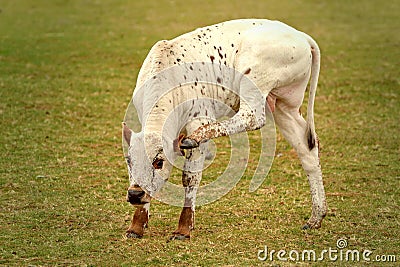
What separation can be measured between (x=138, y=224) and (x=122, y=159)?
125 inches

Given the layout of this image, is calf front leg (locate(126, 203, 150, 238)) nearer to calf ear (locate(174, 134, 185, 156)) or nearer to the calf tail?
calf ear (locate(174, 134, 185, 156))

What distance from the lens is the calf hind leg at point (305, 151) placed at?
7836mm

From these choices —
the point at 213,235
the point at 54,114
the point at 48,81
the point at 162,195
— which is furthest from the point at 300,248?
the point at 48,81

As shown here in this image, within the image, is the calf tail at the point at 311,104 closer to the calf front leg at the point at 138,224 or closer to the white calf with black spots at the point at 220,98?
the white calf with black spots at the point at 220,98

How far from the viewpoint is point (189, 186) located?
7473mm

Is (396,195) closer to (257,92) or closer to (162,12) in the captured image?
(257,92)

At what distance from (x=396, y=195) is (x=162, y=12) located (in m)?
14.3

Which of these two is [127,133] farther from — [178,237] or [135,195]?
[178,237]

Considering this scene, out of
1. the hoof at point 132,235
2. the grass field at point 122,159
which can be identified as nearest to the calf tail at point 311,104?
the grass field at point 122,159

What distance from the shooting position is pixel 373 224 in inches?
309

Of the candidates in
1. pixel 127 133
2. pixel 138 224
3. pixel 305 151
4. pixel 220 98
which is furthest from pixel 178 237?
pixel 305 151

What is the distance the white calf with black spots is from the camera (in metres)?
7.01

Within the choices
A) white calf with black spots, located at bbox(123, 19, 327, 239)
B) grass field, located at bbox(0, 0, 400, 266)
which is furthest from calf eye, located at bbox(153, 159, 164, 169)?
grass field, located at bbox(0, 0, 400, 266)

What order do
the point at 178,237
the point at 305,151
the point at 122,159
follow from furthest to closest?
1. the point at 122,159
2. the point at 305,151
3. the point at 178,237
